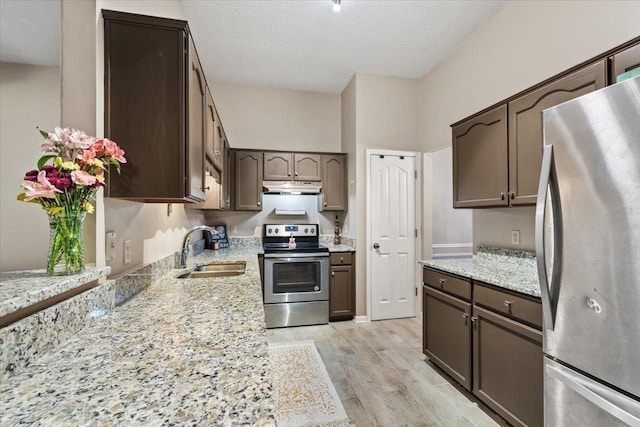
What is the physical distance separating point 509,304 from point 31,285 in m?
2.14

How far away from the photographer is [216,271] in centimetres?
251

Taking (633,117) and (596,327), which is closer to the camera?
(633,117)

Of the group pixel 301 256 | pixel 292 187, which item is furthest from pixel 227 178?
pixel 301 256

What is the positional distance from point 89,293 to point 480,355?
2.18 meters

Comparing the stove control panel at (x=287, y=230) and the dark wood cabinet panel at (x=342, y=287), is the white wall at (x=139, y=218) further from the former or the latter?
the dark wood cabinet panel at (x=342, y=287)

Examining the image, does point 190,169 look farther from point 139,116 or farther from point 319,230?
point 319,230

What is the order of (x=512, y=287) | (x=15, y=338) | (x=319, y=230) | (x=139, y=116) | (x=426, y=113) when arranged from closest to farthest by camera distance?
(x=15, y=338) → (x=139, y=116) → (x=512, y=287) → (x=426, y=113) → (x=319, y=230)

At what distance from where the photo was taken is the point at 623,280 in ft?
3.25

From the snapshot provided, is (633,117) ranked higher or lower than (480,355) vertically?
higher

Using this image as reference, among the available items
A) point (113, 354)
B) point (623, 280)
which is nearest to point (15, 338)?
point (113, 354)

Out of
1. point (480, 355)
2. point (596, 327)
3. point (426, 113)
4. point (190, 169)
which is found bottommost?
point (480, 355)

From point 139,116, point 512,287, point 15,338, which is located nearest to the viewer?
point 15,338

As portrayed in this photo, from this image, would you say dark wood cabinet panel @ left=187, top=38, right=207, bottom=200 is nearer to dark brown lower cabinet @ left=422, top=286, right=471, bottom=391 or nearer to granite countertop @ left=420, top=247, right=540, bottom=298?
granite countertop @ left=420, top=247, right=540, bottom=298

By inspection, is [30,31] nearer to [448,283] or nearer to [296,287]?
[448,283]
